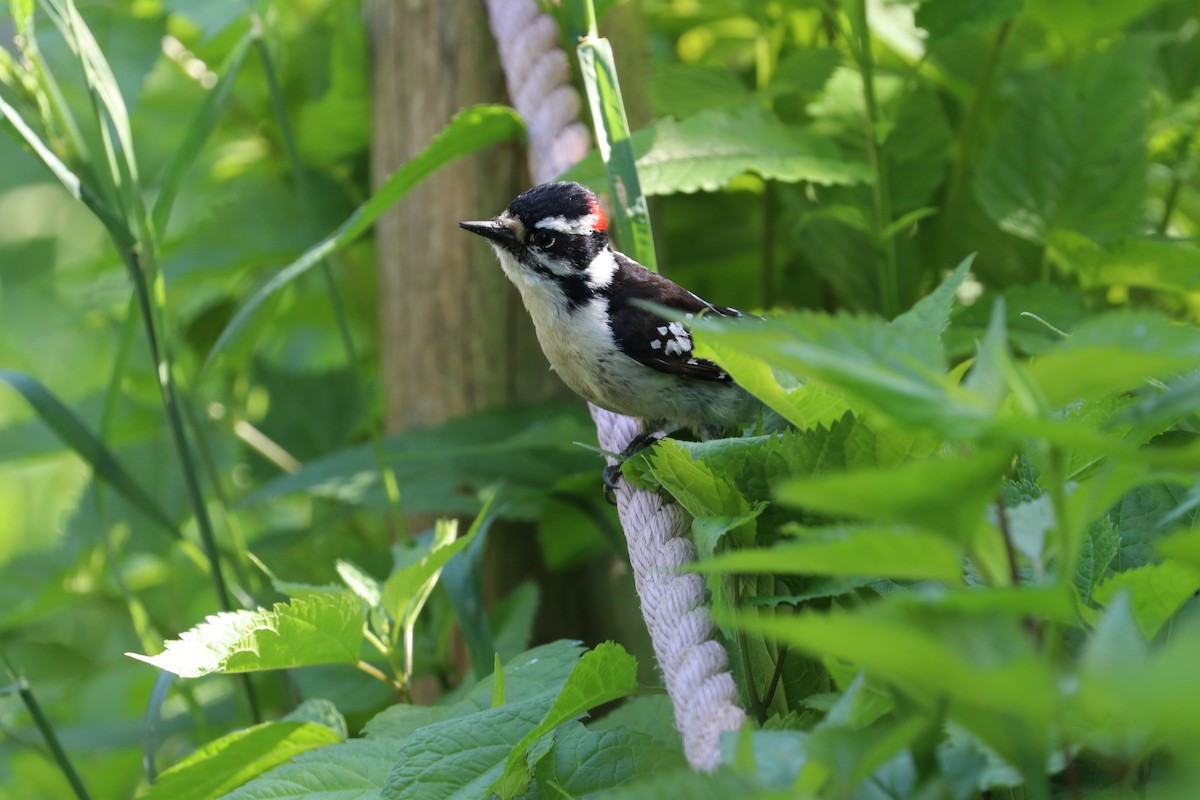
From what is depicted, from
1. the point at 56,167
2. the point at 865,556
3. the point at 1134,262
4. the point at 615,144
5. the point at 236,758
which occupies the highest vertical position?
the point at 56,167

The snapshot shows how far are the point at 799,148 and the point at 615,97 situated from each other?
1.35 feet

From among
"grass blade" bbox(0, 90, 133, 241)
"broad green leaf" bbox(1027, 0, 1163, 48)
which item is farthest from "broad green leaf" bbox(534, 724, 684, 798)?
"broad green leaf" bbox(1027, 0, 1163, 48)

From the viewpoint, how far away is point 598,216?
6.26 ft

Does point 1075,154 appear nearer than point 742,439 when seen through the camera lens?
No

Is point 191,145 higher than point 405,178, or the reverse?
point 191,145

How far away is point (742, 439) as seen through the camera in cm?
110

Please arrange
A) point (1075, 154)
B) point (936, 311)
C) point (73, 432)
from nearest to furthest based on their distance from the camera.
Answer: point (936, 311)
point (73, 432)
point (1075, 154)

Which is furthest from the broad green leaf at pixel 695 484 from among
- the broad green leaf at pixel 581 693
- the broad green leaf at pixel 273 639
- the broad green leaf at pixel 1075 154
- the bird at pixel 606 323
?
the broad green leaf at pixel 1075 154

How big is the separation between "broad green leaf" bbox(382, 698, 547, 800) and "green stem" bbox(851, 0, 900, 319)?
1.10 meters

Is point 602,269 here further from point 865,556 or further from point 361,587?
point 865,556

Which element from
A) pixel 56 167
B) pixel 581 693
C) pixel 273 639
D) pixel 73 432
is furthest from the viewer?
pixel 73 432

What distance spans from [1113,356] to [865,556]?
0.57ft

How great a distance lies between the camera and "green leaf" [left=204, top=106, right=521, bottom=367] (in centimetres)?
161

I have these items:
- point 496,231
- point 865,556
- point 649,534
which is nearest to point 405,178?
point 496,231
